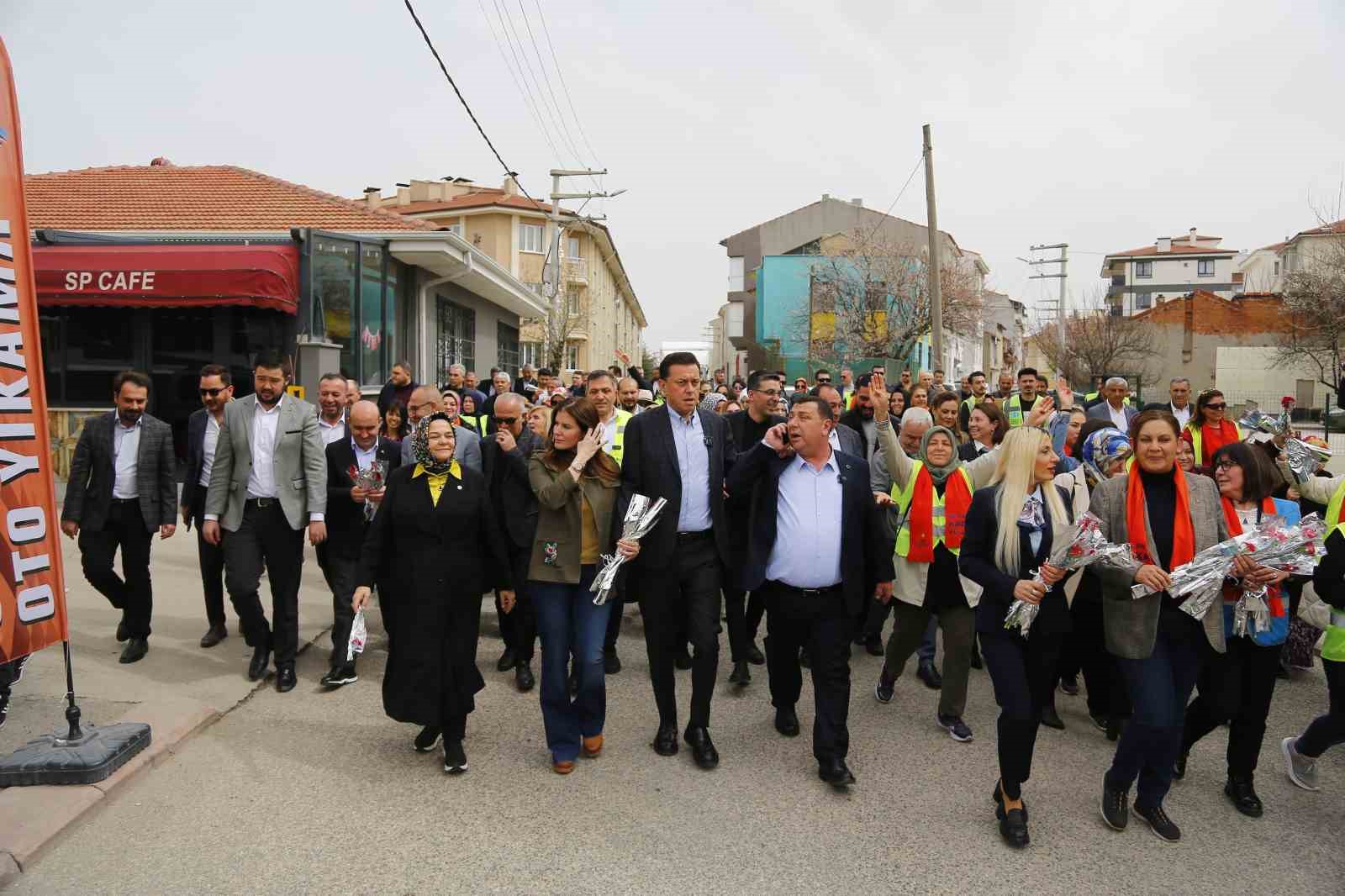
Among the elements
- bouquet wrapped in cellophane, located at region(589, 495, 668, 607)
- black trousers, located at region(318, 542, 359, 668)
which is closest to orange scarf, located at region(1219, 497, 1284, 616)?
bouquet wrapped in cellophane, located at region(589, 495, 668, 607)

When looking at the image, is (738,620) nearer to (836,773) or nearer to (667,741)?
(667,741)

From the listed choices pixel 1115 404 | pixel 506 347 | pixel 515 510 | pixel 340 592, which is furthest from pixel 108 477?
pixel 506 347

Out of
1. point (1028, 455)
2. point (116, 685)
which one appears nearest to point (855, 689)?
point (1028, 455)

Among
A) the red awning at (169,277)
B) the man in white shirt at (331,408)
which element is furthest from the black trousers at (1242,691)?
the red awning at (169,277)

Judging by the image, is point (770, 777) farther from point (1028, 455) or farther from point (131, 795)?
point (131, 795)

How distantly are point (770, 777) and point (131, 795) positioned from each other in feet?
10.2

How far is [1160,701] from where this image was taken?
3775 mm

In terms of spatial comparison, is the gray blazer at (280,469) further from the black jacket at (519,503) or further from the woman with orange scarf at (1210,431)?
the woman with orange scarf at (1210,431)

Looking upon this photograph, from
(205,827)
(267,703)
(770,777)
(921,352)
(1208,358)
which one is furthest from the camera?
(921,352)

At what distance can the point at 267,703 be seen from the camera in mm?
5418

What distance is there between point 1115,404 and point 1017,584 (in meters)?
6.37

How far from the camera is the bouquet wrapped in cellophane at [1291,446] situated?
5695 mm

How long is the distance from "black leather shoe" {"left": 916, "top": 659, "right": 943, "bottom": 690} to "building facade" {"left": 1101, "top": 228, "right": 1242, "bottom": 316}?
80372mm

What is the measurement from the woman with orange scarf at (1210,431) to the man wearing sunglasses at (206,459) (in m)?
Answer: 7.53
